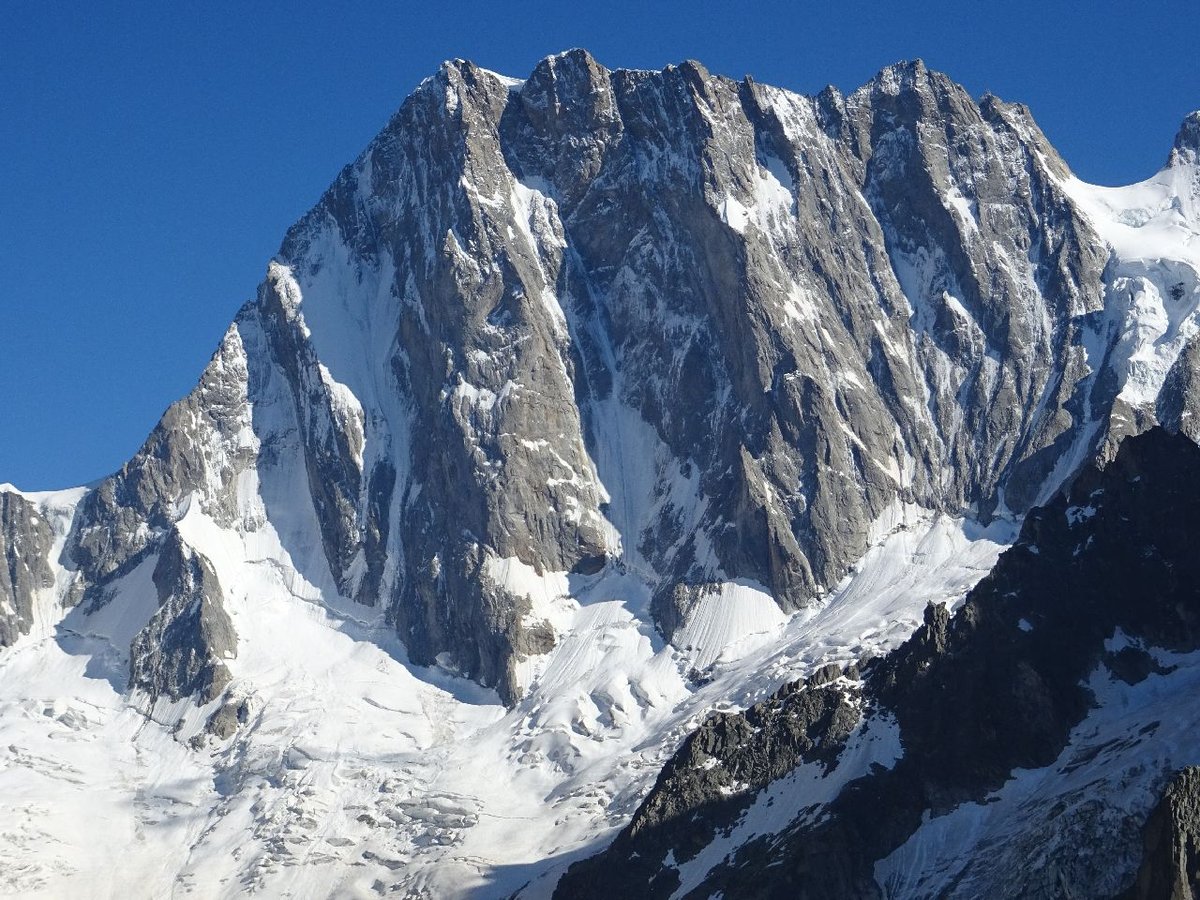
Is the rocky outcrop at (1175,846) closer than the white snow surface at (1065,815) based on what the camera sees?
Yes

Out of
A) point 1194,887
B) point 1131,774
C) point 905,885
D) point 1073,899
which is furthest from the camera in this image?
point 905,885

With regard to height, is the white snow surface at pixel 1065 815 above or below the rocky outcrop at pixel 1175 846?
above

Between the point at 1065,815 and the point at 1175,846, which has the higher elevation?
the point at 1065,815

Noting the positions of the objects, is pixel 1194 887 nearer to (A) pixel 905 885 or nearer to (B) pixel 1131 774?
(B) pixel 1131 774

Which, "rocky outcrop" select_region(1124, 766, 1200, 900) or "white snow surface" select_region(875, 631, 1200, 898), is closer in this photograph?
"rocky outcrop" select_region(1124, 766, 1200, 900)

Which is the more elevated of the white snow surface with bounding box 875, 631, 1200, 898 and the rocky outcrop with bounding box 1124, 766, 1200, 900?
the white snow surface with bounding box 875, 631, 1200, 898

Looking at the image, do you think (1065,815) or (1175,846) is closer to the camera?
(1175,846)

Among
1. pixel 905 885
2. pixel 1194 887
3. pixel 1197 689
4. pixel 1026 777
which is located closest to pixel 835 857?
pixel 905 885

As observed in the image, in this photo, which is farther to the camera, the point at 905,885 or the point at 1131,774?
the point at 905,885
